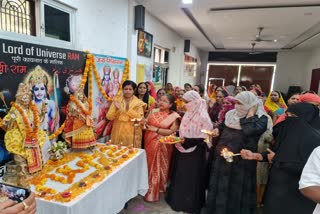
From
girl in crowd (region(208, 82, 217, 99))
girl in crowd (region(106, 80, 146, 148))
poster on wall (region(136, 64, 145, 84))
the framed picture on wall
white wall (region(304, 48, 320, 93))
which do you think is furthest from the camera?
white wall (region(304, 48, 320, 93))

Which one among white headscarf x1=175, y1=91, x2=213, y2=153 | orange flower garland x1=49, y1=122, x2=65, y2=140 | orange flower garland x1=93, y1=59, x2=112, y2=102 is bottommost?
orange flower garland x1=49, y1=122, x2=65, y2=140

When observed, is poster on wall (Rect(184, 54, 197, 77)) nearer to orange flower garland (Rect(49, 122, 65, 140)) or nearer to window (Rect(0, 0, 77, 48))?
window (Rect(0, 0, 77, 48))

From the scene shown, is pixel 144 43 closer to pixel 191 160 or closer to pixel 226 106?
pixel 226 106

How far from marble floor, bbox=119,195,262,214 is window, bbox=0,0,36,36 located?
2033 millimetres

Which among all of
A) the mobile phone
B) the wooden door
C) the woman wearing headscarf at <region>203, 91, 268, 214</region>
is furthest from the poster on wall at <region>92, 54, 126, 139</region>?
the wooden door

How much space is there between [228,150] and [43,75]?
5.91 feet

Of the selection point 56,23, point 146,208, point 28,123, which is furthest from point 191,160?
point 56,23

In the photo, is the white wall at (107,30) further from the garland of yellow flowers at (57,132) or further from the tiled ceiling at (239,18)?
the garland of yellow flowers at (57,132)

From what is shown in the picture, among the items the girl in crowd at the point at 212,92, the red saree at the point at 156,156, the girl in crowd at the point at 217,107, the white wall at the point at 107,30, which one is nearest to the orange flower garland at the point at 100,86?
the white wall at the point at 107,30

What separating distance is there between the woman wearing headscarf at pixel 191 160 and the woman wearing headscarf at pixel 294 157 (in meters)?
0.74

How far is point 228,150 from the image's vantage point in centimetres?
200

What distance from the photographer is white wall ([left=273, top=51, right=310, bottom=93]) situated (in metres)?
9.71

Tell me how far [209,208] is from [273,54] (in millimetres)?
9802

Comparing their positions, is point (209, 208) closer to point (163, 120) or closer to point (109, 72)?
point (163, 120)
